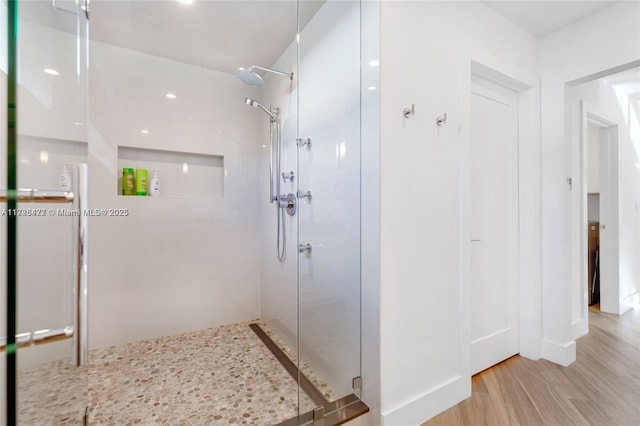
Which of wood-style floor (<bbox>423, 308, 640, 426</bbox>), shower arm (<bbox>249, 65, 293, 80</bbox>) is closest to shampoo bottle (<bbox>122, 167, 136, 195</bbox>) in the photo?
shower arm (<bbox>249, 65, 293, 80</bbox>)

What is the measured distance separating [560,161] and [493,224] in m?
0.67

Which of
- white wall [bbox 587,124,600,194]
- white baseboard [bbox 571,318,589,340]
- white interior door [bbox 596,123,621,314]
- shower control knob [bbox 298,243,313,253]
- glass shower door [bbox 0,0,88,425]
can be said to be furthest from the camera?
white wall [bbox 587,124,600,194]

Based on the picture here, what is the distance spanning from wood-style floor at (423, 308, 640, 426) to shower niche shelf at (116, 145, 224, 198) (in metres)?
2.30

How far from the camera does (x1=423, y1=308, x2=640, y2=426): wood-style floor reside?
1.53 meters

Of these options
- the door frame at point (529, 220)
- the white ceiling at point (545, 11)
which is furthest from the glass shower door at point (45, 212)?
the door frame at point (529, 220)

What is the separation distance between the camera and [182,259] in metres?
2.37

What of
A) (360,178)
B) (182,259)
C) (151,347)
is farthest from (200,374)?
(360,178)

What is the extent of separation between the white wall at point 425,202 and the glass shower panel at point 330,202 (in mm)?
182

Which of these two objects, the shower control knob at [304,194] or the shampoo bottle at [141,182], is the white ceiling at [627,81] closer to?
the shower control knob at [304,194]

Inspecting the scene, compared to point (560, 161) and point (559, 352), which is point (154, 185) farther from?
point (559, 352)

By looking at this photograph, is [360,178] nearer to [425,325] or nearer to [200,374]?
[425,325]

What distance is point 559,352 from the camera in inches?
80.6

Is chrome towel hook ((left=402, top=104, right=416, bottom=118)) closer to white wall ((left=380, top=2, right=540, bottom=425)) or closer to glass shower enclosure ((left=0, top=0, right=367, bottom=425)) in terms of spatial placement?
white wall ((left=380, top=2, right=540, bottom=425))

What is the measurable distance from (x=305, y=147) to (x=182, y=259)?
→ 147cm
